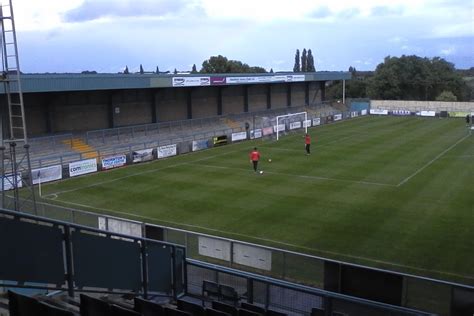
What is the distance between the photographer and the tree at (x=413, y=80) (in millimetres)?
103625

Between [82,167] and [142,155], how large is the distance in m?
5.48

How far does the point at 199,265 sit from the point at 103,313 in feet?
16.2

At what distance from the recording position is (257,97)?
6962 cm

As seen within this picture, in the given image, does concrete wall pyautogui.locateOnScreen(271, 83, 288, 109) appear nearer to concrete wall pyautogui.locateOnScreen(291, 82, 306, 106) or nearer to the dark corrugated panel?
concrete wall pyautogui.locateOnScreen(291, 82, 306, 106)

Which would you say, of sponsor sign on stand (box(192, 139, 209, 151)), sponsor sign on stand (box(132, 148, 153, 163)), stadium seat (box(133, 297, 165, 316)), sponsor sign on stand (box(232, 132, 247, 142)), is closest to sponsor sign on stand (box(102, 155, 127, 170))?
sponsor sign on stand (box(132, 148, 153, 163))

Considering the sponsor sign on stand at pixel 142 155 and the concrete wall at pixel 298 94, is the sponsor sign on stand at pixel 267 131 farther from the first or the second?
the concrete wall at pixel 298 94

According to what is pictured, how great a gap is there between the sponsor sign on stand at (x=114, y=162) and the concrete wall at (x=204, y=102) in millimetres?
22726

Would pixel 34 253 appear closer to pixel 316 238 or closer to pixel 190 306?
pixel 190 306

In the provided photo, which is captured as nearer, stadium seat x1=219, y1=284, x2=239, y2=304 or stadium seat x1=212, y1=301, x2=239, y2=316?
stadium seat x1=212, y1=301, x2=239, y2=316

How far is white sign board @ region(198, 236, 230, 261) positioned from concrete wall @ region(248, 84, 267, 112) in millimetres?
53946

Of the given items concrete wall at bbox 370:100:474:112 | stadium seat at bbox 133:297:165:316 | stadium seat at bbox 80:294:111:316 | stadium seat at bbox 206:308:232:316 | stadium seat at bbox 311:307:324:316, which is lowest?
concrete wall at bbox 370:100:474:112

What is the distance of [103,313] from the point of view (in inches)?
255

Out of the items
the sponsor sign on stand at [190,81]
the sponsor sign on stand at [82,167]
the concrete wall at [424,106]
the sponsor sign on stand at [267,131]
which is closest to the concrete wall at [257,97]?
the sponsor sign on stand at [267,131]

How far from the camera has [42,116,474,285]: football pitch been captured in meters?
18.1
